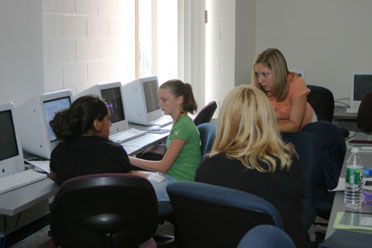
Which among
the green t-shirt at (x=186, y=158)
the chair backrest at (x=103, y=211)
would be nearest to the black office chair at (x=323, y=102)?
the green t-shirt at (x=186, y=158)

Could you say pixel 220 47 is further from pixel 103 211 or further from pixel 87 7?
pixel 103 211

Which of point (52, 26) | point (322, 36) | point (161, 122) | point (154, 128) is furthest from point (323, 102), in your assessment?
point (52, 26)

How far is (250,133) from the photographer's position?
2018 millimetres

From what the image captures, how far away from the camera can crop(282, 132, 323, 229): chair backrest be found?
2812mm

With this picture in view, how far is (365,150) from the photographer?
329cm

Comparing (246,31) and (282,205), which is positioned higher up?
(246,31)

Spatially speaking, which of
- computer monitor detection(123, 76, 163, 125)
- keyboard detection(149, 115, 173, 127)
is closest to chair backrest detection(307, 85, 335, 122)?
keyboard detection(149, 115, 173, 127)

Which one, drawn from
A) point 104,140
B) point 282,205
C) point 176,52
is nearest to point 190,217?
point 282,205

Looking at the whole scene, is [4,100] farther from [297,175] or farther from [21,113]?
[297,175]

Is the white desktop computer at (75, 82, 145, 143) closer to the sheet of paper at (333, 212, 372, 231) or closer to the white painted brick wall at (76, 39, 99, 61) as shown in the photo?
the white painted brick wall at (76, 39, 99, 61)

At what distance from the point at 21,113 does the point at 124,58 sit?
5.84 feet

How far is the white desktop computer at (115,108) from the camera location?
13.0 feet

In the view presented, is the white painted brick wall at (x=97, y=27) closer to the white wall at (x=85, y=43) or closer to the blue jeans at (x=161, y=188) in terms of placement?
the white wall at (x=85, y=43)

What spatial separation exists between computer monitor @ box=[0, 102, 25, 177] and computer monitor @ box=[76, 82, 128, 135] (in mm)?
1032
